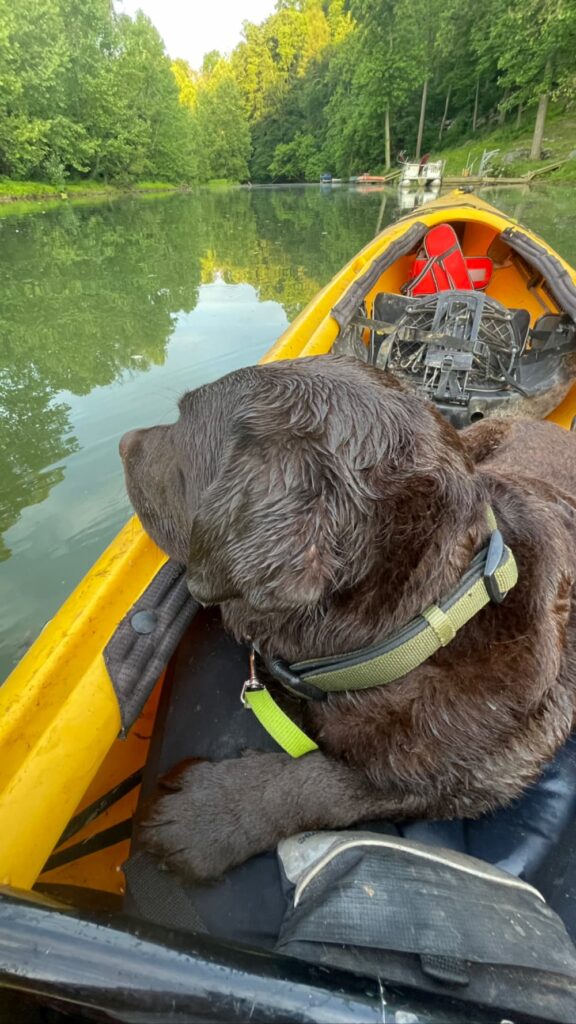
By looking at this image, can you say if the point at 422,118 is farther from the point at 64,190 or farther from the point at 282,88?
the point at 282,88

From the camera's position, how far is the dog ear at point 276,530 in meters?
1.56

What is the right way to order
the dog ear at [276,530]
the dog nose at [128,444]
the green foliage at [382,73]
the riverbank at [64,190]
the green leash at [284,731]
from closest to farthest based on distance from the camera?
the dog ear at [276,530] < the green leash at [284,731] < the dog nose at [128,444] < the riverbank at [64,190] < the green foliage at [382,73]

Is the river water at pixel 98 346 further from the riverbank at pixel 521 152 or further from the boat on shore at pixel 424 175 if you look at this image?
the boat on shore at pixel 424 175

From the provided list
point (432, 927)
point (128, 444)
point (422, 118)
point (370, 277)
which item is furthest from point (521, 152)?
point (432, 927)

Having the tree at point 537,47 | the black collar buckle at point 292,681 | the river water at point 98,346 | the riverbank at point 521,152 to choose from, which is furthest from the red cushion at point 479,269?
the tree at point 537,47

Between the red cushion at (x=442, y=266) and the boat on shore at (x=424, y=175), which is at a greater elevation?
the boat on shore at (x=424, y=175)

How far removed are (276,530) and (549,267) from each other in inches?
196

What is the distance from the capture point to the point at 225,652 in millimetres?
2434

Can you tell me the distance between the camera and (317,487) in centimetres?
161

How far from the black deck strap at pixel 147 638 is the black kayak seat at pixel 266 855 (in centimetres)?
34

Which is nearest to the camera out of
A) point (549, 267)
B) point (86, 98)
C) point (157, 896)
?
point (157, 896)

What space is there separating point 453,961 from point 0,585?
4138 millimetres

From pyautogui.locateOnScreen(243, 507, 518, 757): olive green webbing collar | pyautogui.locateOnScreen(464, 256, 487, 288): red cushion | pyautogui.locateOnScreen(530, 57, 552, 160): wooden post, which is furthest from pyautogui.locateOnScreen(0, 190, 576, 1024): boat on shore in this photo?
pyautogui.locateOnScreen(530, 57, 552, 160): wooden post

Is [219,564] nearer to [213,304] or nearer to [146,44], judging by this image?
[213,304]
